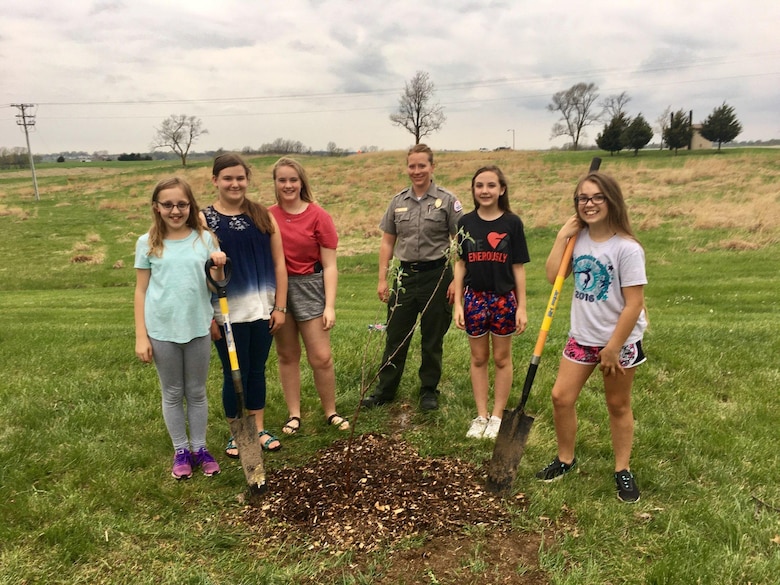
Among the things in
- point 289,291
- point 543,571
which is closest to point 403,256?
point 289,291

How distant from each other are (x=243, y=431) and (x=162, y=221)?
4.76 feet

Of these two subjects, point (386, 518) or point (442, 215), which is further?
point (442, 215)

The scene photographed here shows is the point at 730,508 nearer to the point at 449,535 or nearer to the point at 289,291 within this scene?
the point at 449,535

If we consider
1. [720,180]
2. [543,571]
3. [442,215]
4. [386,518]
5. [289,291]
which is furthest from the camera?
[720,180]

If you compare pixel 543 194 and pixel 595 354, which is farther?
pixel 543 194

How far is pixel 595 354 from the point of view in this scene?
10.3ft

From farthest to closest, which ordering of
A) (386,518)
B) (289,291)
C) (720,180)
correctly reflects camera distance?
(720,180)
(289,291)
(386,518)

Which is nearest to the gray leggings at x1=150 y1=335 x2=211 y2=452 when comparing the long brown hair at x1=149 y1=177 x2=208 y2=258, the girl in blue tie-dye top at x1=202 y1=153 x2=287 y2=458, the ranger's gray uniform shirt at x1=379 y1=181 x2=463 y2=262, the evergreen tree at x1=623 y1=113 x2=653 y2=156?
the girl in blue tie-dye top at x1=202 y1=153 x2=287 y2=458

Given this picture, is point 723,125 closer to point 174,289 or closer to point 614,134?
point 614,134

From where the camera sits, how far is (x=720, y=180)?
26625 mm

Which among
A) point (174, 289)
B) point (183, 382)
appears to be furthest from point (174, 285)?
point (183, 382)

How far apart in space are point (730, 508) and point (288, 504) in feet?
8.72

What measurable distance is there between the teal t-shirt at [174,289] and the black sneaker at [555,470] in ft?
8.12

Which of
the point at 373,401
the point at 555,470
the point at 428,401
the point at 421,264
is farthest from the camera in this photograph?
the point at 373,401
